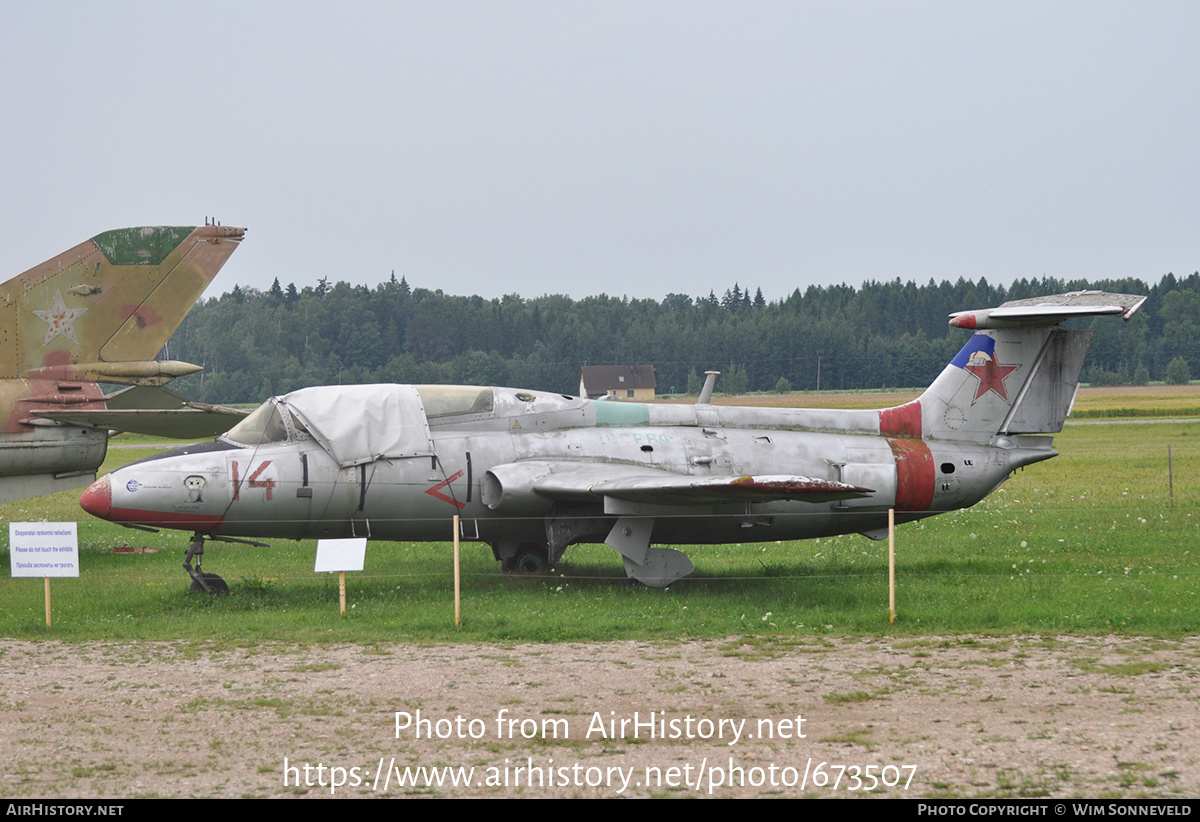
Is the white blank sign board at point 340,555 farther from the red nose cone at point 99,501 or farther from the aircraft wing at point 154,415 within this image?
the aircraft wing at point 154,415

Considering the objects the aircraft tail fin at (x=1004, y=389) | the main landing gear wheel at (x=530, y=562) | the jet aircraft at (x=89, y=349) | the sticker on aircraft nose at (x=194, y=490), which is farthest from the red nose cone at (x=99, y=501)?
the aircraft tail fin at (x=1004, y=389)

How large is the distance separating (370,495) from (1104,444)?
34.2 m

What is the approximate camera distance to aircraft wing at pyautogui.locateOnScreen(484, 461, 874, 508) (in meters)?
11.9

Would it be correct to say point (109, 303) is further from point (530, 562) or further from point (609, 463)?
point (609, 463)

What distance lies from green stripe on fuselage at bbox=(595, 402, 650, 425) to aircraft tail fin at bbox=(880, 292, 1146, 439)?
3374 mm

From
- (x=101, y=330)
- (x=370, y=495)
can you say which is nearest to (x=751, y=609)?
(x=370, y=495)

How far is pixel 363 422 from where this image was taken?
43.7 ft

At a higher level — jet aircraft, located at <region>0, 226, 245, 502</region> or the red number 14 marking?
jet aircraft, located at <region>0, 226, 245, 502</region>

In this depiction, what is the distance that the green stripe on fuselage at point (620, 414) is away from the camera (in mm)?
14383

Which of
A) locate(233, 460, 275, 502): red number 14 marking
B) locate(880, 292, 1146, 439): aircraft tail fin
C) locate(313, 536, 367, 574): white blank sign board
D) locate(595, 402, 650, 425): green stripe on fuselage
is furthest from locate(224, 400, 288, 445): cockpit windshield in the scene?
locate(880, 292, 1146, 439): aircraft tail fin

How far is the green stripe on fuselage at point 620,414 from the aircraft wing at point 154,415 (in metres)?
6.12

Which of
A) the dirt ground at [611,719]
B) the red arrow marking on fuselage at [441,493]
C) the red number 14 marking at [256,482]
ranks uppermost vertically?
the red number 14 marking at [256,482]

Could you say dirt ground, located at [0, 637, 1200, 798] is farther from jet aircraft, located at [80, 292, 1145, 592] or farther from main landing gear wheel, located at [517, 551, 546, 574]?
main landing gear wheel, located at [517, 551, 546, 574]

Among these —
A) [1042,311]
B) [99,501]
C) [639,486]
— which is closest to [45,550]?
[99,501]
